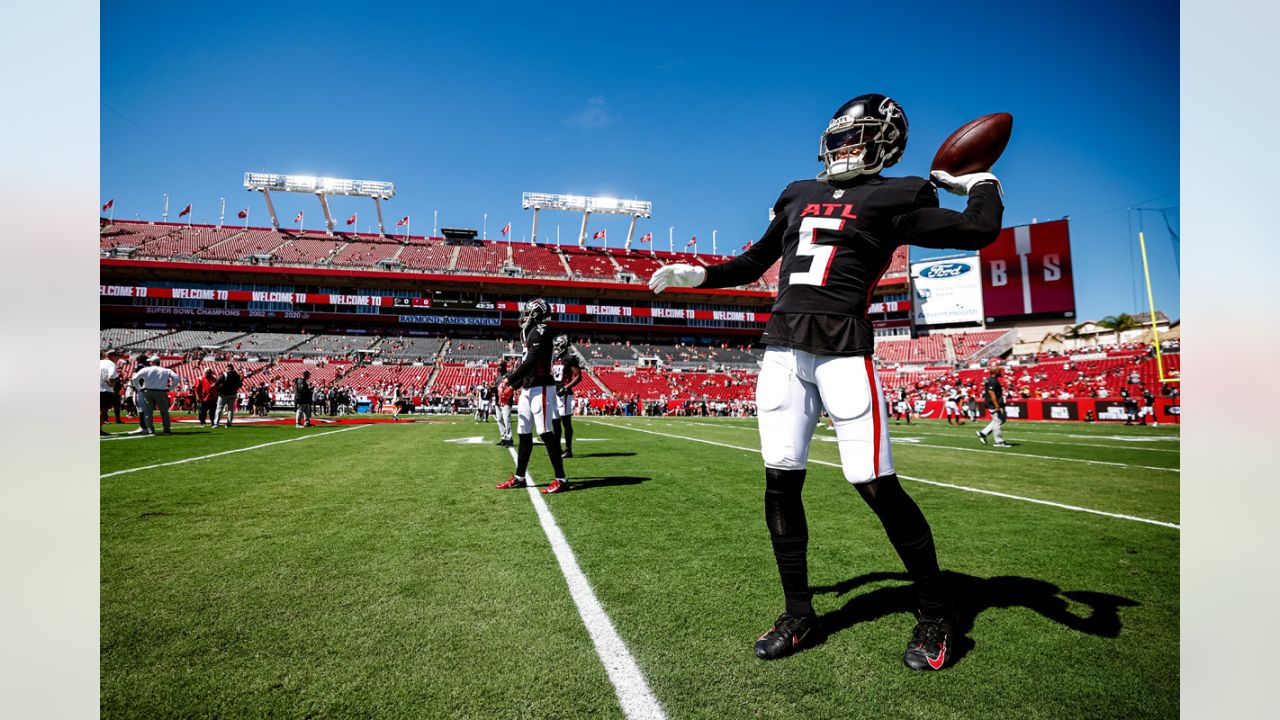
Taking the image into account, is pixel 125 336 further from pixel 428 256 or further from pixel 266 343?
pixel 428 256

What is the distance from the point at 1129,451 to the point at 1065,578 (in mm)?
10418

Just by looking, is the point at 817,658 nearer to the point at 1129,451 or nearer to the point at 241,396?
the point at 1129,451

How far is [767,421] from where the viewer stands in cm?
254

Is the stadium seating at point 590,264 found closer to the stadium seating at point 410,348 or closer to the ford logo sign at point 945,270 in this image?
the stadium seating at point 410,348

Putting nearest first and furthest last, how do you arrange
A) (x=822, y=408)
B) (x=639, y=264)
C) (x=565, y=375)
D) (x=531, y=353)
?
(x=822, y=408) < (x=531, y=353) < (x=565, y=375) < (x=639, y=264)

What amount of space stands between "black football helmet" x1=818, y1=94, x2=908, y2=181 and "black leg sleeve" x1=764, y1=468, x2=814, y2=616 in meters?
1.37

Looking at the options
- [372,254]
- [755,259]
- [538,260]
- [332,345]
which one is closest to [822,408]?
[755,259]

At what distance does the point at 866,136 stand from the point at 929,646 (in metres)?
2.09

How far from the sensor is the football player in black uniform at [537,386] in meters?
5.93

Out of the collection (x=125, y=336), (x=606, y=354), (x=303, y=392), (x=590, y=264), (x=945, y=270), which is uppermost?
(x=590, y=264)

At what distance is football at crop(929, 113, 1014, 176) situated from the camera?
247cm

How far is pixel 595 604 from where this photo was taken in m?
2.69
